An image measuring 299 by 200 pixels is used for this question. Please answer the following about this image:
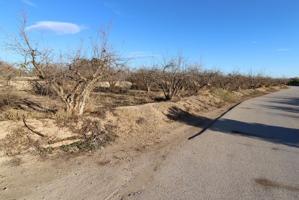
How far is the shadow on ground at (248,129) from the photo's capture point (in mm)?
8672

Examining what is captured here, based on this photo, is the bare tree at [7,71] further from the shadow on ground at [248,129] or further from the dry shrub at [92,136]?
the shadow on ground at [248,129]

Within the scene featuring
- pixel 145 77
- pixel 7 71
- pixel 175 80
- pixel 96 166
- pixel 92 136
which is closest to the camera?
pixel 96 166

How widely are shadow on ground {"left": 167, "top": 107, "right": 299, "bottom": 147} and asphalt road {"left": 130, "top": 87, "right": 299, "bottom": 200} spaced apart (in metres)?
0.04

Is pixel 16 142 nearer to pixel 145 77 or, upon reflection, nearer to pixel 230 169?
pixel 230 169

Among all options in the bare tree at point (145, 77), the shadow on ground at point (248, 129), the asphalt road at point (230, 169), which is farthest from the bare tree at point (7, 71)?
the bare tree at point (145, 77)

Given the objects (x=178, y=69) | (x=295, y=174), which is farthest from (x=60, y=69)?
(x=178, y=69)

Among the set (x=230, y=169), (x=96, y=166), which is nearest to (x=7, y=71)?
(x=96, y=166)

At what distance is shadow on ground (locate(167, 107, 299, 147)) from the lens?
→ 867cm

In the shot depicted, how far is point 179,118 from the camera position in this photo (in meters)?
12.4

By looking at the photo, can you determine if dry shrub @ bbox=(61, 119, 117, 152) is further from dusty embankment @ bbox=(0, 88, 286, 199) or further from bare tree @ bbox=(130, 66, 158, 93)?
bare tree @ bbox=(130, 66, 158, 93)

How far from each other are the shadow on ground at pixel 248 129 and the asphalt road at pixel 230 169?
0.12 feet

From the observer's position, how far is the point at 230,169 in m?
5.57

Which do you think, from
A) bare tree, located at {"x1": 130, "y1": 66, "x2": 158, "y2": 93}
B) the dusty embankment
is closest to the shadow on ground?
the dusty embankment

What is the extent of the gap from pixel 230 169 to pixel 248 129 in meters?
4.91
